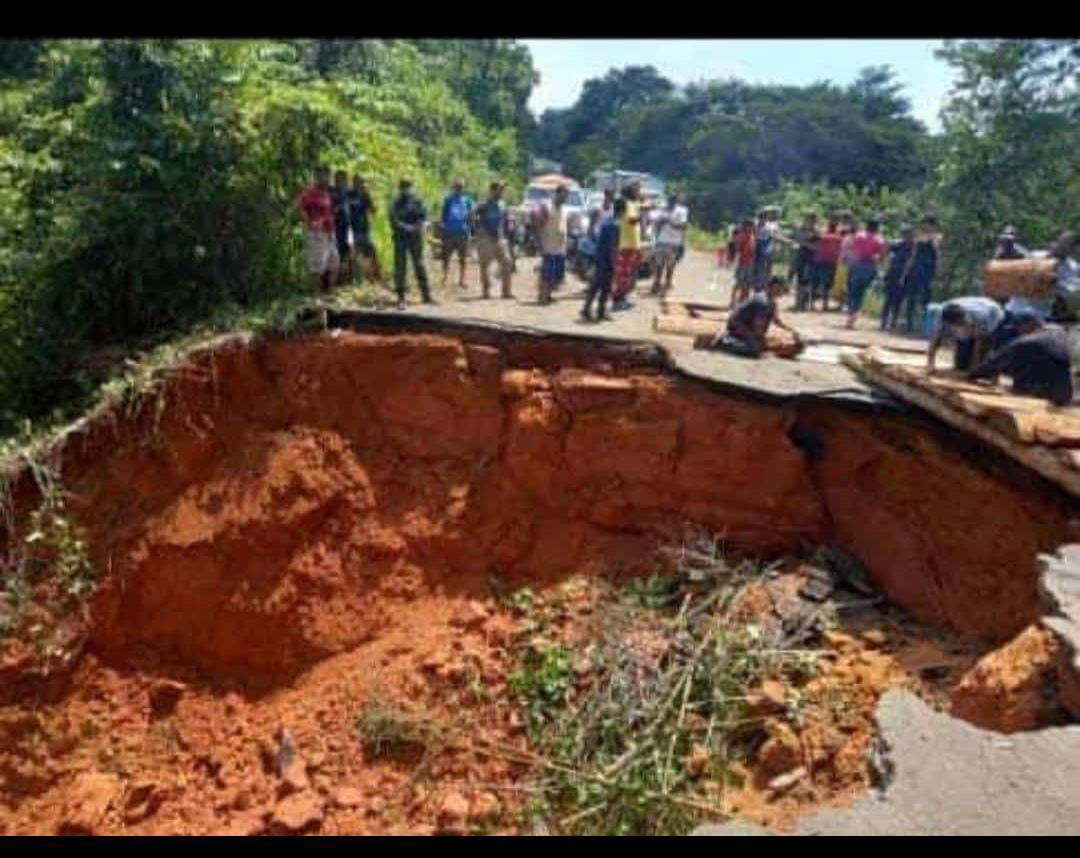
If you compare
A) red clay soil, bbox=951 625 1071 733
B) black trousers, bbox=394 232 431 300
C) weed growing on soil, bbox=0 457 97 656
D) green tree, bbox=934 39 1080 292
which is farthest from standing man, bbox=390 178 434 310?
green tree, bbox=934 39 1080 292

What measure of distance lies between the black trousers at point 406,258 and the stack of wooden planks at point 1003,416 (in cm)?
445

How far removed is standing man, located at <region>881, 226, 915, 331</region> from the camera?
10891 millimetres

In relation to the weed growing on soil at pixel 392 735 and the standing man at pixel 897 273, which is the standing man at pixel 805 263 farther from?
the weed growing on soil at pixel 392 735

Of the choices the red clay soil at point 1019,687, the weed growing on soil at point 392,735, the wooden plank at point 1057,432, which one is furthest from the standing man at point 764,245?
the weed growing on soil at point 392,735

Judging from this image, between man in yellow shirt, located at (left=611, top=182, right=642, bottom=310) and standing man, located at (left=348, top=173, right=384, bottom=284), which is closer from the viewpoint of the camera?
standing man, located at (left=348, top=173, right=384, bottom=284)

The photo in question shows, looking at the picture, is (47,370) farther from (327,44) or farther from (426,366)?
(327,44)

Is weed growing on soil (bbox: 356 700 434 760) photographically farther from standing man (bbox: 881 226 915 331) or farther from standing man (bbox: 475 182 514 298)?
standing man (bbox: 881 226 915 331)

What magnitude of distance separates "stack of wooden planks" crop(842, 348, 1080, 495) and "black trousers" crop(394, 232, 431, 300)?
14.6ft

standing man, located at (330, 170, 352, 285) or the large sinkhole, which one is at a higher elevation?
standing man, located at (330, 170, 352, 285)

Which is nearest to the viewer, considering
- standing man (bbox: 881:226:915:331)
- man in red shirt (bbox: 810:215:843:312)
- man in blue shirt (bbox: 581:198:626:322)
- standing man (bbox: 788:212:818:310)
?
man in blue shirt (bbox: 581:198:626:322)

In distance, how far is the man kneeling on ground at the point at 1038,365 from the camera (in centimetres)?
633

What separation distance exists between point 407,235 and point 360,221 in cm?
54

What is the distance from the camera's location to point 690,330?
8.42 m

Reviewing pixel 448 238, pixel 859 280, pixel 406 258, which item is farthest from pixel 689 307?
pixel 406 258
